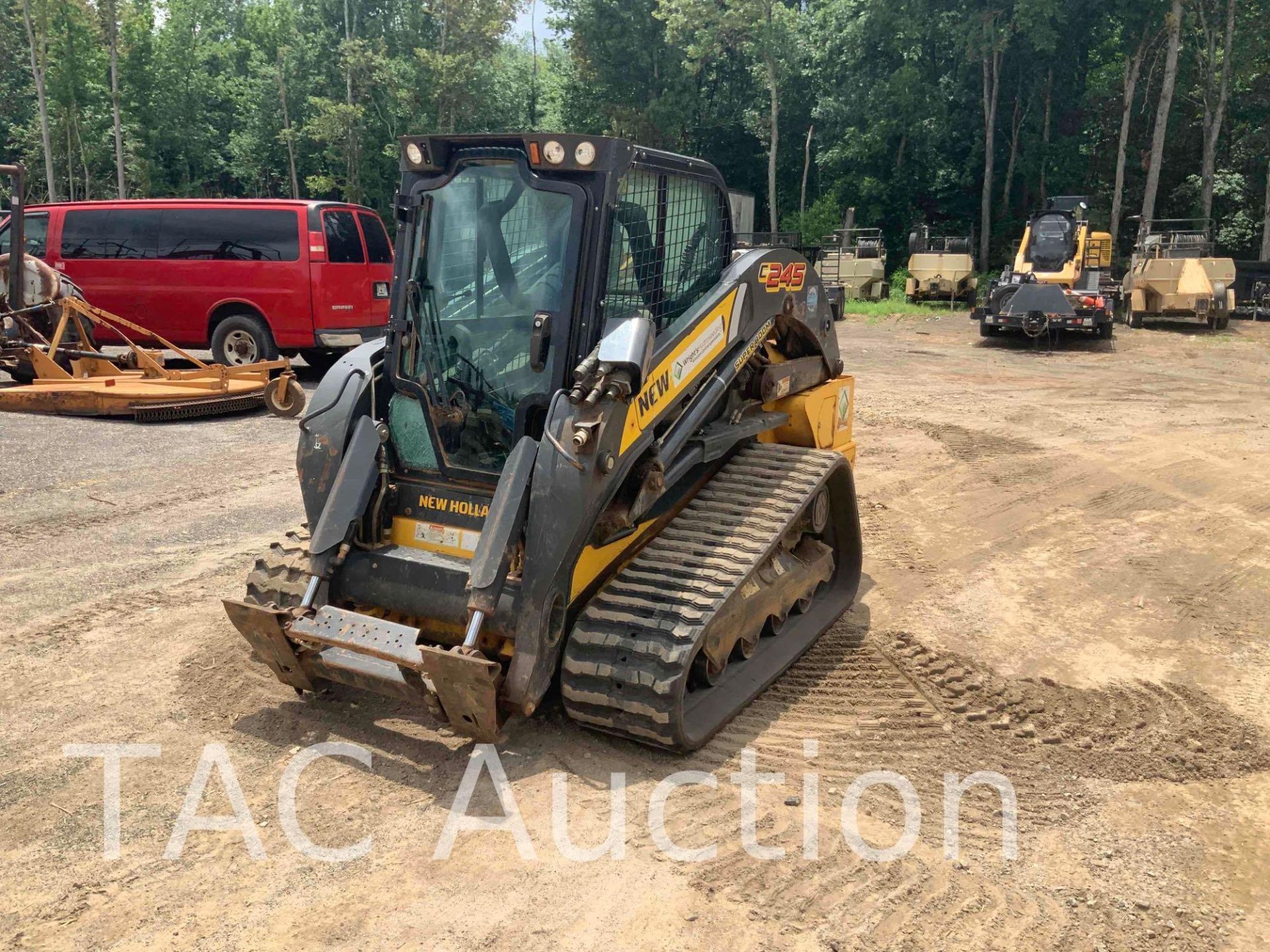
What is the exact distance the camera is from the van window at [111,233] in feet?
40.7

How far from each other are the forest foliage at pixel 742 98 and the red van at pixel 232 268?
68.6 feet

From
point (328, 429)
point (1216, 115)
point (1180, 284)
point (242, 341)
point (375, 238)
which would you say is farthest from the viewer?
point (1216, 115)

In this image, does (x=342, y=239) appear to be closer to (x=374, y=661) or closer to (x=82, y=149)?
(x=374, y=661)

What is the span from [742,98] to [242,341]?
29100 mm

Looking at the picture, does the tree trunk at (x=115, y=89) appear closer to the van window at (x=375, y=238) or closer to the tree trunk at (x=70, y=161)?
the tree trunk at (x=70, y=161)

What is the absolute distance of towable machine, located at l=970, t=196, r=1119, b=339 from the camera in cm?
1681

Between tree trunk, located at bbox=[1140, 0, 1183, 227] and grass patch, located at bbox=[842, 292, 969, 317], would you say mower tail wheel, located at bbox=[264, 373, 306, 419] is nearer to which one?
grass patch, located at bbox=[842, 292, 969, 317]

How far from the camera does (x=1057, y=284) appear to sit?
60.0 feet

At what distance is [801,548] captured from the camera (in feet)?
18.0

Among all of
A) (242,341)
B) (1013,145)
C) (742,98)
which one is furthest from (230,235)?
(742,98)

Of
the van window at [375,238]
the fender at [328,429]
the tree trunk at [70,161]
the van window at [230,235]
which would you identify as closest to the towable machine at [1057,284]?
the van window at [375,238]

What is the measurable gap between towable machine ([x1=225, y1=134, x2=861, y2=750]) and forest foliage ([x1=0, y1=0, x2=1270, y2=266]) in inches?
979
